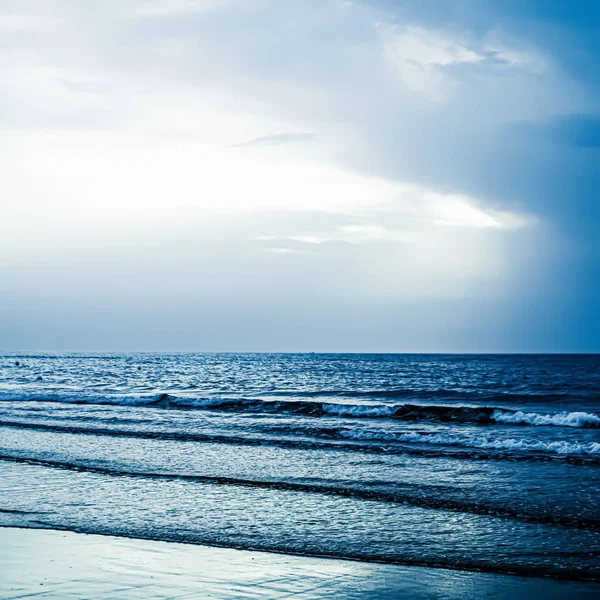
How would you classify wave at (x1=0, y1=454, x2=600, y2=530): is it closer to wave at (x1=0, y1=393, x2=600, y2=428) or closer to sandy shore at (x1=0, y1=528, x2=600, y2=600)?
sandy shore at (x1=0, y1=528, x2=600, y2=600)

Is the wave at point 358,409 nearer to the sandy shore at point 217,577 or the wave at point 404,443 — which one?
the wave at point 404,443

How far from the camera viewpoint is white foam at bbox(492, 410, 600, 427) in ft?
90.6

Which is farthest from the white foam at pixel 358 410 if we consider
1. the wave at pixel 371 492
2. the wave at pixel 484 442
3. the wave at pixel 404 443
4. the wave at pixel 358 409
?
the wave at pixel 371 492

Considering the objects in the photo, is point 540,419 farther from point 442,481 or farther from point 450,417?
point 442,481

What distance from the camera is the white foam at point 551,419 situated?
2762cm

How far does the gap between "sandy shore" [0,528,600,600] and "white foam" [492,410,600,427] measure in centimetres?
2174

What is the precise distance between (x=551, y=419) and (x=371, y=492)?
1867 cm

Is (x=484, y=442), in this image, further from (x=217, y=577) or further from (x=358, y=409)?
(x=217, y=577)

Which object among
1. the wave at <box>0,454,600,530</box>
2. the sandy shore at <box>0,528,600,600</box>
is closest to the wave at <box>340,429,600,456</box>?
the wave at <box>0,454,600,530</box>

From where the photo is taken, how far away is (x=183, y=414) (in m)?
31.6

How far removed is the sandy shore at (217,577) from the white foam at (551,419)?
21.7m

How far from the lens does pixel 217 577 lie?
7.93 meters

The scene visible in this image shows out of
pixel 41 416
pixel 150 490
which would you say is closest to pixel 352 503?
pixel 150 490

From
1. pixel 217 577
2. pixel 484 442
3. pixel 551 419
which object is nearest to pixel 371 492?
pixel 217 577
